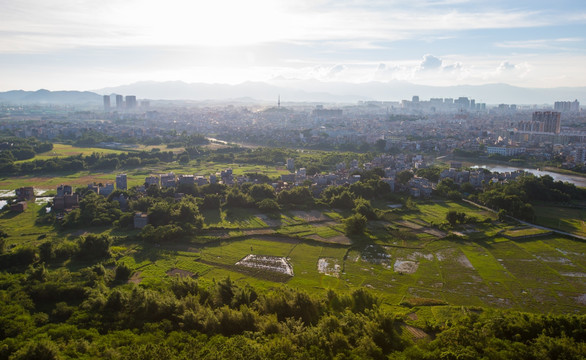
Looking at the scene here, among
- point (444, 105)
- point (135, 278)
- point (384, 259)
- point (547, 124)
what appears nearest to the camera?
point (135, 278)

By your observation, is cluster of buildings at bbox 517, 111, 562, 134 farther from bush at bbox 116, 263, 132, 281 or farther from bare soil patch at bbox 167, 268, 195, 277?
bush at bbox 116, 263, 132, 281

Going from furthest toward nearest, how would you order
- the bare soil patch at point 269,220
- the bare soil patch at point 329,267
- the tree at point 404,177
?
1. the tree at point 404,177
2. the bare soil patch at point 269,220
3. the bare soil patch at point 329,267

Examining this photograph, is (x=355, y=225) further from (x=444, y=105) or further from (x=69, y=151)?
(x=444, y=105)

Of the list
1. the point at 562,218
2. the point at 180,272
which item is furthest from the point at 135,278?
the point at 562,218

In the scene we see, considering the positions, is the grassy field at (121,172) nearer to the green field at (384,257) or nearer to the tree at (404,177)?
the green field at (384,257)

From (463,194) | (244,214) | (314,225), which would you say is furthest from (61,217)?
(463,194)

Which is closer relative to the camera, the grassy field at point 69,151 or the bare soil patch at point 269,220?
the bare soil patch at point 269,220

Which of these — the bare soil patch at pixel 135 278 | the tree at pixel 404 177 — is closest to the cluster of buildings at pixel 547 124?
the tree at pixel 404 177

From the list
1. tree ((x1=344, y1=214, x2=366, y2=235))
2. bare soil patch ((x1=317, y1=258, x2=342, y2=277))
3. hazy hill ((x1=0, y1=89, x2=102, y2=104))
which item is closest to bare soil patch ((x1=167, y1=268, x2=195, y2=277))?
bare soil patch ((x1=317, y1=258, x2=342, y2=277))
